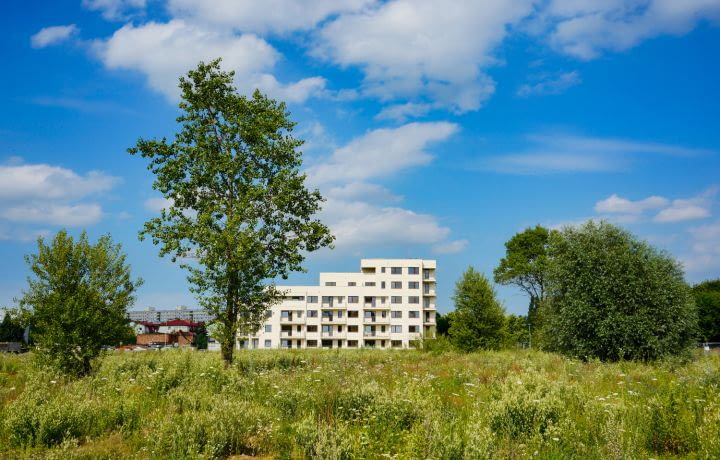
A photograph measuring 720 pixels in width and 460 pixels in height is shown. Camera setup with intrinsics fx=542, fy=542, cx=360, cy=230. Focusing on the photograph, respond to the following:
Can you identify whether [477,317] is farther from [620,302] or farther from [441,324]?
[441,324]

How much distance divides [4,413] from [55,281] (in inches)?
414

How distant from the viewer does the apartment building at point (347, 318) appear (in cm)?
10000

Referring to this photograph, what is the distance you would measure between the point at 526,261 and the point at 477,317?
3835cm

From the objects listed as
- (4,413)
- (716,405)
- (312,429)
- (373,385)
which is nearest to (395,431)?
(312,429)

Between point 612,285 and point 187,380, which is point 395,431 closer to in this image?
point 187,380

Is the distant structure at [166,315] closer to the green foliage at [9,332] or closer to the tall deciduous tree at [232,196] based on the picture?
the green foliage at [9,332]

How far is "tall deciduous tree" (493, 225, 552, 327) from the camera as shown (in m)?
77.1

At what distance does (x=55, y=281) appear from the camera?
20.7 metres

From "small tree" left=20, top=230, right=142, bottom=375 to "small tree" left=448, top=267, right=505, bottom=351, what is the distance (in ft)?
88.3

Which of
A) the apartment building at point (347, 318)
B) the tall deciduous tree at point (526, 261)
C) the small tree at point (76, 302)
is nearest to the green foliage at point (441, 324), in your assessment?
the apartment building at point (347, 318)

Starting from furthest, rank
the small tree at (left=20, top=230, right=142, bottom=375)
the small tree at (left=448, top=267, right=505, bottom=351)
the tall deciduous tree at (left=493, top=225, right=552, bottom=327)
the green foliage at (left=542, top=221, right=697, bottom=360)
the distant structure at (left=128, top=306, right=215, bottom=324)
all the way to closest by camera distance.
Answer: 1. the distant structure at (left=128, top=306, right=215, bottom=324)
2. the tall deciduous tree at (left=493, top=225, right=552, bottom=327)
3. the small tree at (left=448, top=267, right=505, bottom=351)
4. the green foliage at (left=542, top=221, right=697, bottom=360)
5. the small tree at (left=20, top=230, right=142, bottom=375)

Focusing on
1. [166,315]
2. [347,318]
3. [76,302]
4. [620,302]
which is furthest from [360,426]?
[166,315]

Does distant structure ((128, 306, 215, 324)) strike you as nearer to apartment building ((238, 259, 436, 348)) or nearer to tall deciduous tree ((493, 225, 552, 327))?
apartment building ((238, 259, 436, 348))

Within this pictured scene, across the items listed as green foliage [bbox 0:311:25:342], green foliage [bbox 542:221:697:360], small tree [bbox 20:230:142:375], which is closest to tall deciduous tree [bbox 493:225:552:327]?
green foliage [bbox 542:221:697:360]
